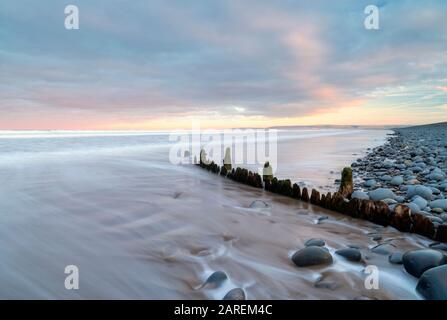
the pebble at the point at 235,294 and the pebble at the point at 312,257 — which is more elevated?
the pebble at the point at 312,257

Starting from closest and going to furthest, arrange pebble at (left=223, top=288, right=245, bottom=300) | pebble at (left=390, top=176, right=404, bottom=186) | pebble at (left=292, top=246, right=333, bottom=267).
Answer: pebble at (left=223, top=288, right=245, bottom=300)
pebble at (left=292, top=246, right=333, bottom=267)
pebble at (left=390, top=176, right=404, bottom=186)

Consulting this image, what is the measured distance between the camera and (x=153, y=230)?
4.75 metres

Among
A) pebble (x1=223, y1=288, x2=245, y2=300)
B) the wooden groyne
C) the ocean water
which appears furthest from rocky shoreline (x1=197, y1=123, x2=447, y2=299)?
pebble (x1=223, y1=288, x2=245, y2=300)

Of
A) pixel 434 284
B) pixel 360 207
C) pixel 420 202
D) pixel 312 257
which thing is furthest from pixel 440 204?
pixel 312 257

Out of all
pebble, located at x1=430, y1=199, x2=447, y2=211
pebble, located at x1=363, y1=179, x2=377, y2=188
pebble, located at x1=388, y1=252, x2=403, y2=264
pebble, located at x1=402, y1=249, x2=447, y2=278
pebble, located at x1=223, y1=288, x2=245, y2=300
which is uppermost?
pebble, located at x1=363, y1=179, x2=377, y2=188

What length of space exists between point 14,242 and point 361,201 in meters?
6.17

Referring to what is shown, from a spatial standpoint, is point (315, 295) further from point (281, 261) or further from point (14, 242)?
point (14, 242)

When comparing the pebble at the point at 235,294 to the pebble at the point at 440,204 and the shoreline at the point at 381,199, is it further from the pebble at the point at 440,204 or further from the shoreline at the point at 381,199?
the pebble at the point at 440,204

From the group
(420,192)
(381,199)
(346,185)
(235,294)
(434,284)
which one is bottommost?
(235,294)

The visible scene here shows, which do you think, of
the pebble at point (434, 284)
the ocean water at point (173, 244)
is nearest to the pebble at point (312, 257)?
the ocean water at point (173, 244)

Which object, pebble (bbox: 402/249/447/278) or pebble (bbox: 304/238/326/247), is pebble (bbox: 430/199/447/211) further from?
pebble (bbox: 304/238/326/247)

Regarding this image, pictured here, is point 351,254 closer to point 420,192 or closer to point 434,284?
point 434,284
